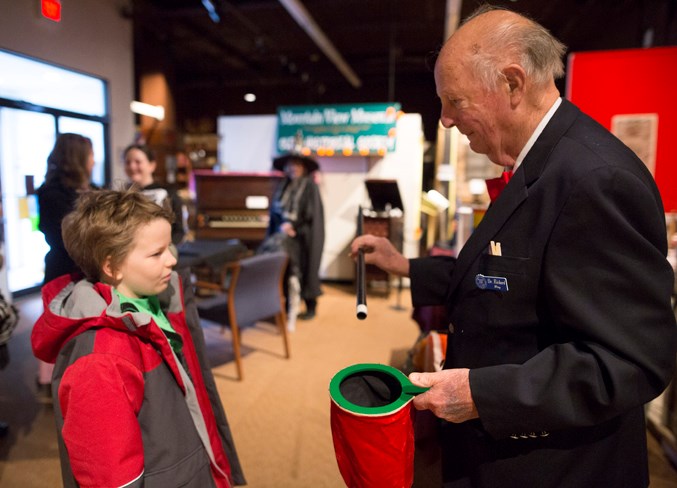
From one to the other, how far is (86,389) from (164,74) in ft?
26.4

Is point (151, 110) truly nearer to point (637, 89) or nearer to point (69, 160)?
point (69, 160)

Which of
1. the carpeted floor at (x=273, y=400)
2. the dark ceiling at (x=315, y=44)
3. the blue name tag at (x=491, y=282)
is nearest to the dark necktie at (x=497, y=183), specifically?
the blue name tag at (x=491, y=282)

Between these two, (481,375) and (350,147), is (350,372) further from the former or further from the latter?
(350,147)

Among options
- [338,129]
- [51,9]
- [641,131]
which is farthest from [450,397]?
[338,129]

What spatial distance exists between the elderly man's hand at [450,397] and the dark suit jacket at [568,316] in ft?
0.07

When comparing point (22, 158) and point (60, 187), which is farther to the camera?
point (60, 187)

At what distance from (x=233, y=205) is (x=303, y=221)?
4.44 feet

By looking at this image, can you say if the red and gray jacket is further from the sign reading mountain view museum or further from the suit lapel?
the sign reading mountain view museum

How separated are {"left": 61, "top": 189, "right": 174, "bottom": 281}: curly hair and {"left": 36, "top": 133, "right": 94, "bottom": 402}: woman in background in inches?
12.8

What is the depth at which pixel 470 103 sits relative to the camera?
2.94 ft

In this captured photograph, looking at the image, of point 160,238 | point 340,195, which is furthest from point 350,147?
point 160,238

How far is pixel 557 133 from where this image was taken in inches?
33.5

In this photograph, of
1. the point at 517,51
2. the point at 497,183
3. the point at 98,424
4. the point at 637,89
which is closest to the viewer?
the point at 517,51

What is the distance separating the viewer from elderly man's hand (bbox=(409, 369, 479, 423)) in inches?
31.1
